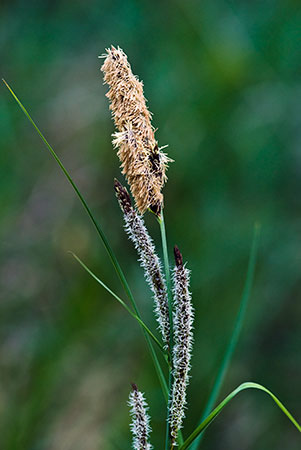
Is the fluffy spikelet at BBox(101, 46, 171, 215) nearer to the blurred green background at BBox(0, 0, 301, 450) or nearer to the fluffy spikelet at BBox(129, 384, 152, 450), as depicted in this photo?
the fluffy spikelet at BBox(129, 384, 152, 450)

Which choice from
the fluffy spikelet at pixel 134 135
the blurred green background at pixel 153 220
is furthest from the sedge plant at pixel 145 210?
the blurred green background at pixel 153 220

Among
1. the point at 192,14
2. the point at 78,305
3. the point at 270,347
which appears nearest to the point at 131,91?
the point at 78,305

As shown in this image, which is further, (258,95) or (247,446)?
(258,95)

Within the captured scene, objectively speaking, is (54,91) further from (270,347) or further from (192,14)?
(270,347)

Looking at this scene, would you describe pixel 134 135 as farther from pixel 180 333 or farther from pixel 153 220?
pixel 153 220

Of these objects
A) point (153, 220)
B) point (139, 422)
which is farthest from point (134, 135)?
point (153, 220)

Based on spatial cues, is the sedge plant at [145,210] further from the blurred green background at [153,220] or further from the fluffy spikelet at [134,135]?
the blurred green background at [153,220]

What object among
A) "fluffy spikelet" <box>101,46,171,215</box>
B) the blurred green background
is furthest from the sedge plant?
the blurred green background
